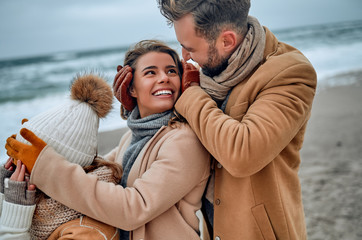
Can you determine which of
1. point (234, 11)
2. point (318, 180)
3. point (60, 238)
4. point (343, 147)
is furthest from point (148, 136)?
point (343, 147)

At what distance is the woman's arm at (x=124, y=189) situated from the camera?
58.0 inches

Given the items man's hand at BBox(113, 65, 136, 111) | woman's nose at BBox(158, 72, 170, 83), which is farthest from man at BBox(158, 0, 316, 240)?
man's hand at BBox(113, 65, 136, 111)

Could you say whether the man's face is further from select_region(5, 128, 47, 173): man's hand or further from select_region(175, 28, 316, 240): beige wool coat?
select_region(5, 128, 47, 173): man's hand

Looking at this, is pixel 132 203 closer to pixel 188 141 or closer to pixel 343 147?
pixel 188 141

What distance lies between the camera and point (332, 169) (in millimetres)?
4281

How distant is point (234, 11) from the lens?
1.66m

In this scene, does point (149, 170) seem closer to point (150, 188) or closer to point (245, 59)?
point (150, 188)

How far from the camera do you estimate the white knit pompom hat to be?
5.16ft

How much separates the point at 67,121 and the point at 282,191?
1190 mm

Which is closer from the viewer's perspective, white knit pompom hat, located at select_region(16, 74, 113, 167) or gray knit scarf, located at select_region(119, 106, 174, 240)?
white knit pompom hat, located at select_region(16, 74, 113, 167)

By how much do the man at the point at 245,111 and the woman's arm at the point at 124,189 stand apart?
173mm

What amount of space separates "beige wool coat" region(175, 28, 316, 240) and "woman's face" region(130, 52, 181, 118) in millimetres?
262

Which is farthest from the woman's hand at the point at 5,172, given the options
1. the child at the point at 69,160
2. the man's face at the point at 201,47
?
the man's face at the point at 201,47

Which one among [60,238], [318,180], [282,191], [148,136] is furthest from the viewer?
[318,180]
